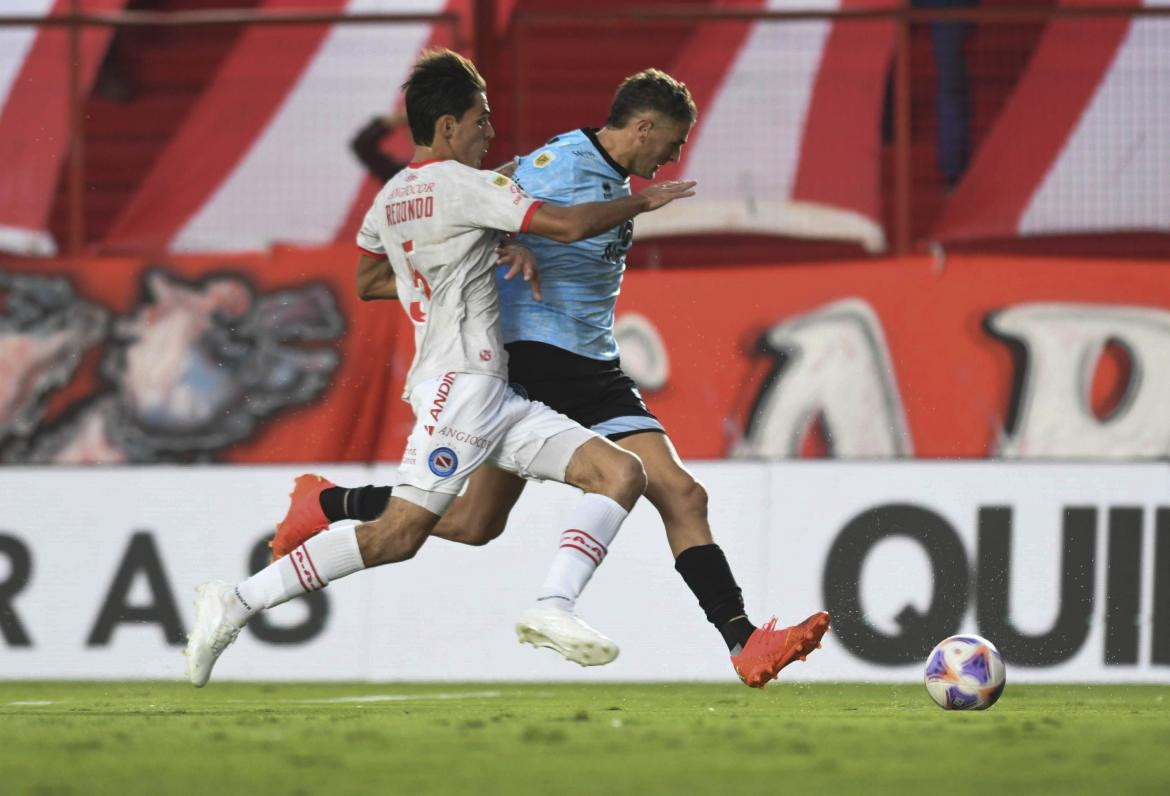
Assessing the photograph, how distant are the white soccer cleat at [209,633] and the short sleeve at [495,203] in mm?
1280

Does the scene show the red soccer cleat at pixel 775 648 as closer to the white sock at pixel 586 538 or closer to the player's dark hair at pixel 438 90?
the white sock at pixel 586 538

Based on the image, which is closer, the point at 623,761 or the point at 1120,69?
the point at 623,761

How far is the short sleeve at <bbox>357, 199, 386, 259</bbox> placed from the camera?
19.9 feet

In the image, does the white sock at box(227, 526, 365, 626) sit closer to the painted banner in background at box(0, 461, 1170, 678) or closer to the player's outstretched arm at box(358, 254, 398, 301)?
the player's outstretched arm at box(358, 254, 398, 301)

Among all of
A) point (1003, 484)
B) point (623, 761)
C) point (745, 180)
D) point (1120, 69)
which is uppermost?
point (1120, 69)

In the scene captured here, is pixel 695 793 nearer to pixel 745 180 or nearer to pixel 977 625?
pixel 977 625

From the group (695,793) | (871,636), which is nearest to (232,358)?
(871,636)

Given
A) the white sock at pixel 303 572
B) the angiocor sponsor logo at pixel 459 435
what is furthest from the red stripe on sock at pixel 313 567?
the angiocor sponsor logo at pixel 459 435

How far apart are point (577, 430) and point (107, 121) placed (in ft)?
18.0

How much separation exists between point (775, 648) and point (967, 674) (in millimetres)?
545

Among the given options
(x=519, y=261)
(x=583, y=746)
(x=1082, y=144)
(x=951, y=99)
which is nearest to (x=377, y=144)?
(x=951, y=99)

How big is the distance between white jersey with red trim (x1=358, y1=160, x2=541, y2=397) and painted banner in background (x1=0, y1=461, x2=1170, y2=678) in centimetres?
280

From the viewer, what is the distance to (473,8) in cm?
1018

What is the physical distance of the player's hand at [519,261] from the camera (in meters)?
5.84
